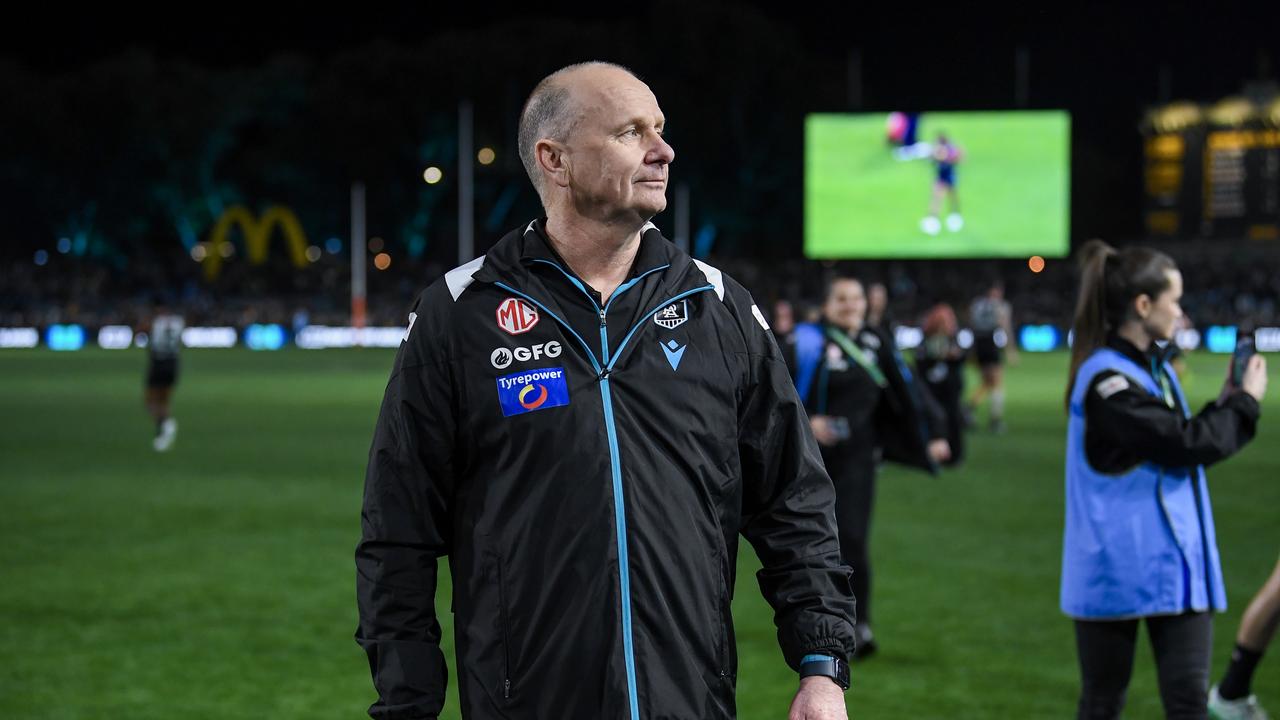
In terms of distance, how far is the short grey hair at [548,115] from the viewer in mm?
3252

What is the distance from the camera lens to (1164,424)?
507 cm

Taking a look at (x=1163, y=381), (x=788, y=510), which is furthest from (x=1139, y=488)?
(x=788, y=510)

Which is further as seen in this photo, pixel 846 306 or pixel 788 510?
pixel 846 306

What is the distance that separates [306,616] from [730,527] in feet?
21.9

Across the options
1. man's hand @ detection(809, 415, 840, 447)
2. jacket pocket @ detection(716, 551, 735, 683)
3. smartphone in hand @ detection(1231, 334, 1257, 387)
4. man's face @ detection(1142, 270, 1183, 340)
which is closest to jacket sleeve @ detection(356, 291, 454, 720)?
jacket pocket @ detection(716, 551, 735, 683)

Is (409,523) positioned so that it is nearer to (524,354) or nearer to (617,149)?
(524,354)

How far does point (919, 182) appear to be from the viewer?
1741 inches

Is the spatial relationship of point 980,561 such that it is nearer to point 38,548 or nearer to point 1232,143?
point 38,548

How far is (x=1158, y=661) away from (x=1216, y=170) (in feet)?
262

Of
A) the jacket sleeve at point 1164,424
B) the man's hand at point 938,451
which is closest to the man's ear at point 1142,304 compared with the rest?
the jacket sleeve at point 1164,424

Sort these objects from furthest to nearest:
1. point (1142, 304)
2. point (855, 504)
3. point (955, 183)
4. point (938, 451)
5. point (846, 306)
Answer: point (955, 183)
point (938, 451)
point (846, 306)
point (855, 504)
point (1142, 304)

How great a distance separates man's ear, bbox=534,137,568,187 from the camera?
328 centimetres

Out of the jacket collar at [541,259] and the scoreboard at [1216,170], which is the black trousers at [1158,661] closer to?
the jacket collar at [541,259]

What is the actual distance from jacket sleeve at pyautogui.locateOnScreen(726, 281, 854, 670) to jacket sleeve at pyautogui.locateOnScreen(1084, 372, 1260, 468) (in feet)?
6.87
